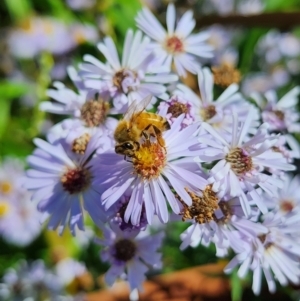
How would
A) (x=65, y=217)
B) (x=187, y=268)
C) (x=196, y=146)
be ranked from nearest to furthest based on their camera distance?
(x=196, y=146)
(x=65, y=217)
(x=187, y=268)

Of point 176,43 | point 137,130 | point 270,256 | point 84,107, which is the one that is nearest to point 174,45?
point 176,43

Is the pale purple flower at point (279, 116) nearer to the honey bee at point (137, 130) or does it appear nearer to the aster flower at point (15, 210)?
the honey bee at point (137, 130)

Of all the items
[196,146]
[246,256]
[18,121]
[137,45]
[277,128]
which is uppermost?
[18,121]

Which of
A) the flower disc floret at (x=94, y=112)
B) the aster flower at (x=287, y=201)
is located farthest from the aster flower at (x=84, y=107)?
the aster flower at (x=287, y=201)


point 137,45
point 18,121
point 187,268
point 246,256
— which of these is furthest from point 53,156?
point 18,121

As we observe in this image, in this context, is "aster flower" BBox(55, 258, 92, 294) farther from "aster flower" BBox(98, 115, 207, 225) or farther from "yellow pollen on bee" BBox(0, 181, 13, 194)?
"aster flower" BBox(98, 115, 207, 225)

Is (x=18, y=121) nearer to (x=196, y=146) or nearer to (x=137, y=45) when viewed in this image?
(x=137, y=45)

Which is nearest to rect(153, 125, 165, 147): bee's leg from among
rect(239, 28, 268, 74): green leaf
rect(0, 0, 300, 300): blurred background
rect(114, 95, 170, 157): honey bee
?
rect(114, 95, 170, 157): honey bee
